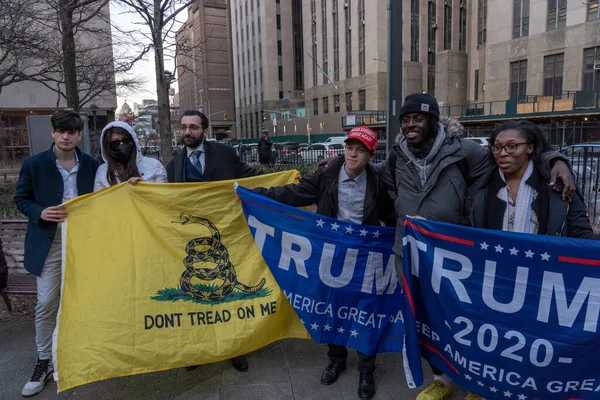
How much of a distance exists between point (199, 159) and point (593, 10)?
41.8 meters

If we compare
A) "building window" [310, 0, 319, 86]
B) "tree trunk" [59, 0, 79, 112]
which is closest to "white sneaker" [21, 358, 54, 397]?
"tree trunk" [59, 0, 79, 112]

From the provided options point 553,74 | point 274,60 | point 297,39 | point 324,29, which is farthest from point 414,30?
point 297,39

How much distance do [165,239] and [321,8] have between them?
6717cm

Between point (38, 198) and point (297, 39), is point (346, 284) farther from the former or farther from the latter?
point (297, 39)

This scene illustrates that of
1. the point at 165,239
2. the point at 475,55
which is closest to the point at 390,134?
the point at 165,239

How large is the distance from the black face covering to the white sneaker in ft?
5.80

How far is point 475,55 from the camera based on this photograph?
5056 centimetres

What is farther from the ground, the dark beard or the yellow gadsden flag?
the dark beard

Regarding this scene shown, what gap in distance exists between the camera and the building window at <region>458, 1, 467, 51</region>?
2285 inches

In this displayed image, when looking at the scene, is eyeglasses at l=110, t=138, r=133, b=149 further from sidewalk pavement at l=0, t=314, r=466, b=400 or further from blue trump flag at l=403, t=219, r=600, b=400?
Result: blue trump flag at l=403, t=219, r=600, b=400

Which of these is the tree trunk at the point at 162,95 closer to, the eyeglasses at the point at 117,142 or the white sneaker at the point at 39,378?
the eyeglasses at the point at 117,142

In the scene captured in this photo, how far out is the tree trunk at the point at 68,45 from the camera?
978 centimetres

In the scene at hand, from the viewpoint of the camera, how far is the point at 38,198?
10.9ft

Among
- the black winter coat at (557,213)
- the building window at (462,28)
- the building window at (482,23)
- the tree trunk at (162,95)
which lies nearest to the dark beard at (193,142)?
the black winter coat at (557,213)
